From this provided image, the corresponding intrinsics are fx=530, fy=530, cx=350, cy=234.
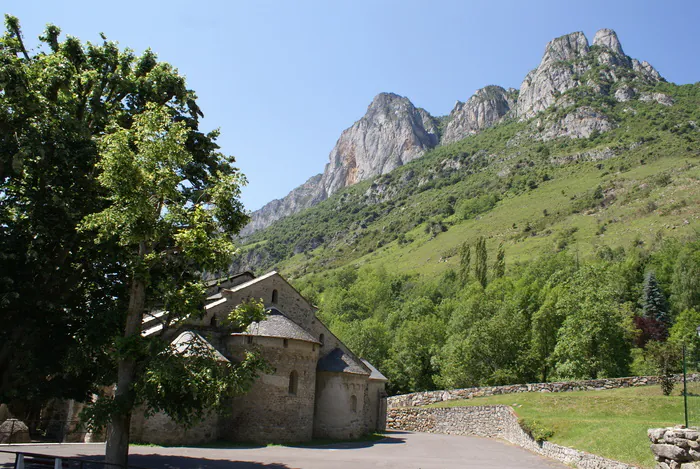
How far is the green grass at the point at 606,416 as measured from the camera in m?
18.1

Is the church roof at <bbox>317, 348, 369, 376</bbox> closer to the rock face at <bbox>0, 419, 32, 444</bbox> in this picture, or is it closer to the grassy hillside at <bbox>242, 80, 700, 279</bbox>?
the rock face at <bbox>0, 419, 32, 444</bbox>

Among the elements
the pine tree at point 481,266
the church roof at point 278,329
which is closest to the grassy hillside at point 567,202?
the pine tree at point 481,266

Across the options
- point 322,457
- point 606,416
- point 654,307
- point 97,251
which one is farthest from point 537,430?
point 654,307

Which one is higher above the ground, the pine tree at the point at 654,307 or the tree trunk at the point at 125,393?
the pine tree at the point at 654,307

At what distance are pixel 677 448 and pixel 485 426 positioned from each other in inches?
892

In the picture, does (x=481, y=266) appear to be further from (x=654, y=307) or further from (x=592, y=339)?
(x=592, y=339)

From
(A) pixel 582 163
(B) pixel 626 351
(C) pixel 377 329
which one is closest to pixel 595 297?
(B) pixel 626 351

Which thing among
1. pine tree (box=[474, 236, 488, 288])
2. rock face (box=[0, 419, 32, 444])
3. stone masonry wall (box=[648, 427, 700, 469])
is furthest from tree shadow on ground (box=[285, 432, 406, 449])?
pine tree (box=[474, 236, 488, 288])

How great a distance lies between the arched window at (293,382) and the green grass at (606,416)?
41.1ft

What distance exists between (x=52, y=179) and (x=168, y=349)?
6901mm

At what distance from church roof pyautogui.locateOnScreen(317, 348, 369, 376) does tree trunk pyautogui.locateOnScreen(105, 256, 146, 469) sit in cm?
1562

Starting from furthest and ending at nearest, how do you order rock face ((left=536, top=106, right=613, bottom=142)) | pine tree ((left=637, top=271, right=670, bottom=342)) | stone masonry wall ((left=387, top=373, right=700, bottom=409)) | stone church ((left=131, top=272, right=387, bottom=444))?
rock face ((left=536, top=106, right=613, bottom=142)) → pine tree ((left=637, top=271, right=670, bottom=342)) → stone masonry wall ((left=387, top=373, right=700, bottom=409)) → stone church ((left=131, top=272, right=387, bottom=444))

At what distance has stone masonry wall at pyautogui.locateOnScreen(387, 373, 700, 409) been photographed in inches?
1358

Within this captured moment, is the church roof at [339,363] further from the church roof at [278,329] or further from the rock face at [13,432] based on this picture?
the rock face at [13,432]
